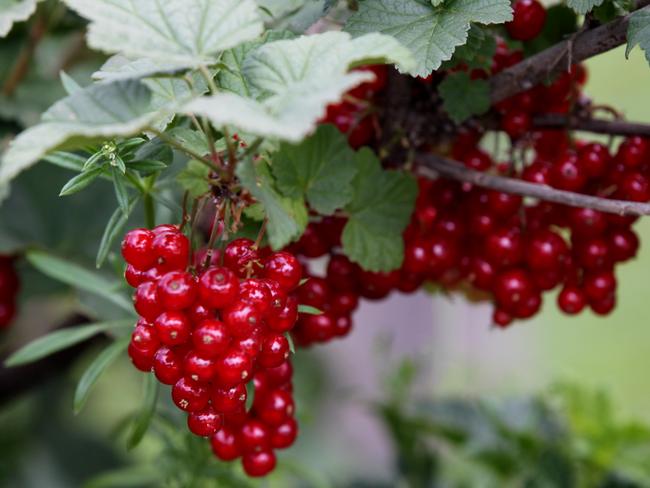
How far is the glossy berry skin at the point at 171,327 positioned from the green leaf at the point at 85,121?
0.10 meters

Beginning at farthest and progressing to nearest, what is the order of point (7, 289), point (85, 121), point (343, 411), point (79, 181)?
point (343, 411)
point (7, 289)
point (79, 181)
point (85, 121)

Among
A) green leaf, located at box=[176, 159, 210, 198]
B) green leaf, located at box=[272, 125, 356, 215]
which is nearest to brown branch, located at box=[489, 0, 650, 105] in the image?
green leaf, located at box=[272, 125, 356, 215]

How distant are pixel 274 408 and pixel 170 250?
0.58ft

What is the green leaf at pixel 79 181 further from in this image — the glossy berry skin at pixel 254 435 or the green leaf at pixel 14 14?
the glossy berry skin at pixel 254 435

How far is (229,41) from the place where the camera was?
1.42 feet

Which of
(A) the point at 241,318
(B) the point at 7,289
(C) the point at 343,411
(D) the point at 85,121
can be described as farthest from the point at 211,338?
(C) the point at 343,411

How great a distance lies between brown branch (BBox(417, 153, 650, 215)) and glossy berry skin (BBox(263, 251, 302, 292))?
175mm

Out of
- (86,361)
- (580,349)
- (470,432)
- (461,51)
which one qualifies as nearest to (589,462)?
(470,432)

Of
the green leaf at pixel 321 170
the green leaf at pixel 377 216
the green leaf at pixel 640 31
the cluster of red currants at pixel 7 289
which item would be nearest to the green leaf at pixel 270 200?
the green leaf at pixel 321 170

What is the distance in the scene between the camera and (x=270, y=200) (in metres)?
0.45

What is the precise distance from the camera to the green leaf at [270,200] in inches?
16.8

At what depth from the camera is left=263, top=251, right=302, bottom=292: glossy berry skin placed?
1.60ft

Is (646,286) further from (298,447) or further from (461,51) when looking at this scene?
(461,51)

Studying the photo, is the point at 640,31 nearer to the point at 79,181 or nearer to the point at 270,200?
the point at 270,200
